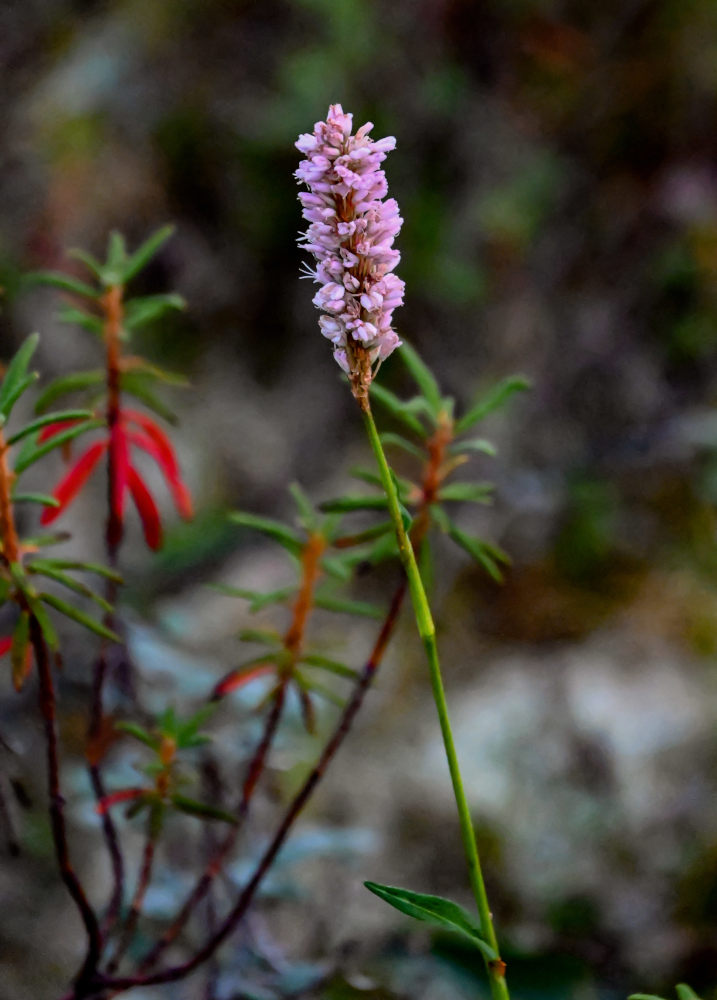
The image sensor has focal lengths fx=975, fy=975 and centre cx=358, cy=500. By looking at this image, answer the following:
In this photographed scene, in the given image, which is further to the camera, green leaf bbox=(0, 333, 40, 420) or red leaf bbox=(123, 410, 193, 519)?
red leaf bbox=(123, 410, 193, 519)

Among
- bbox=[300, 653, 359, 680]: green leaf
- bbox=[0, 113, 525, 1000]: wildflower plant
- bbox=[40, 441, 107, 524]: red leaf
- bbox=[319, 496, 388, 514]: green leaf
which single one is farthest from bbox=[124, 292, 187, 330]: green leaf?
bbox=[300, 653, 359, 680]: green leaf

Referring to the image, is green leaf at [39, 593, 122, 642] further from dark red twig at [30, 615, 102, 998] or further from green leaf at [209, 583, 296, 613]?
green leaf at [209, 583, 296, 613]

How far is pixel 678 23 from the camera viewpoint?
246 cm

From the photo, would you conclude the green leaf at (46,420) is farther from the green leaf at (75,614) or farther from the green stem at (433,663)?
the green stem at (433,663)

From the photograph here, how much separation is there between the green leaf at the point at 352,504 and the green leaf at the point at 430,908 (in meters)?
0.29

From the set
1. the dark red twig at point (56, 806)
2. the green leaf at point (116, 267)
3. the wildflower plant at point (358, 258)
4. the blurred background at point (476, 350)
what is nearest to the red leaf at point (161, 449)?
the green leaf at point (116, 267)

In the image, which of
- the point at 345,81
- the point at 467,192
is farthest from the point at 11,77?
the point at 467,192

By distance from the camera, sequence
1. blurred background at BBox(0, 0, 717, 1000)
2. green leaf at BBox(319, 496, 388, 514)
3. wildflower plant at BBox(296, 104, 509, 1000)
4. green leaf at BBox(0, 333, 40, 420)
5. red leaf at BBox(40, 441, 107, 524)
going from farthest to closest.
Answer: blurred background at BBox(0, 0, 717, 1000) → red leaf at BBox(40, 441, 107, 524) → green leaf at BBox(319, 496, 388, 514) → green leaf at BBox(0, 333, 40, 420) → wildflower plant at BBox(296, 104, 509, 1000)

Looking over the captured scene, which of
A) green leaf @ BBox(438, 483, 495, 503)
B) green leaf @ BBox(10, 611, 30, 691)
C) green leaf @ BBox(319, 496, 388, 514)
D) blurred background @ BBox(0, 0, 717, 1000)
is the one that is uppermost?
blurred background @ BBox(0, 0, 717, 1000)

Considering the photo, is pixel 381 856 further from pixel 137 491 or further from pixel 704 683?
pixel 137 491

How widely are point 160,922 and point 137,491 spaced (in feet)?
2.27

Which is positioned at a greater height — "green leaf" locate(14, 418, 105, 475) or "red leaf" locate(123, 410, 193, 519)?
"red leaf" locate(123, 410, 193, 519)

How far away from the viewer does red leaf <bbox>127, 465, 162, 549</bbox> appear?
880mm

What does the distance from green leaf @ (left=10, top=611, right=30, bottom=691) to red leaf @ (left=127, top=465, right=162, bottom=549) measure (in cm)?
16
